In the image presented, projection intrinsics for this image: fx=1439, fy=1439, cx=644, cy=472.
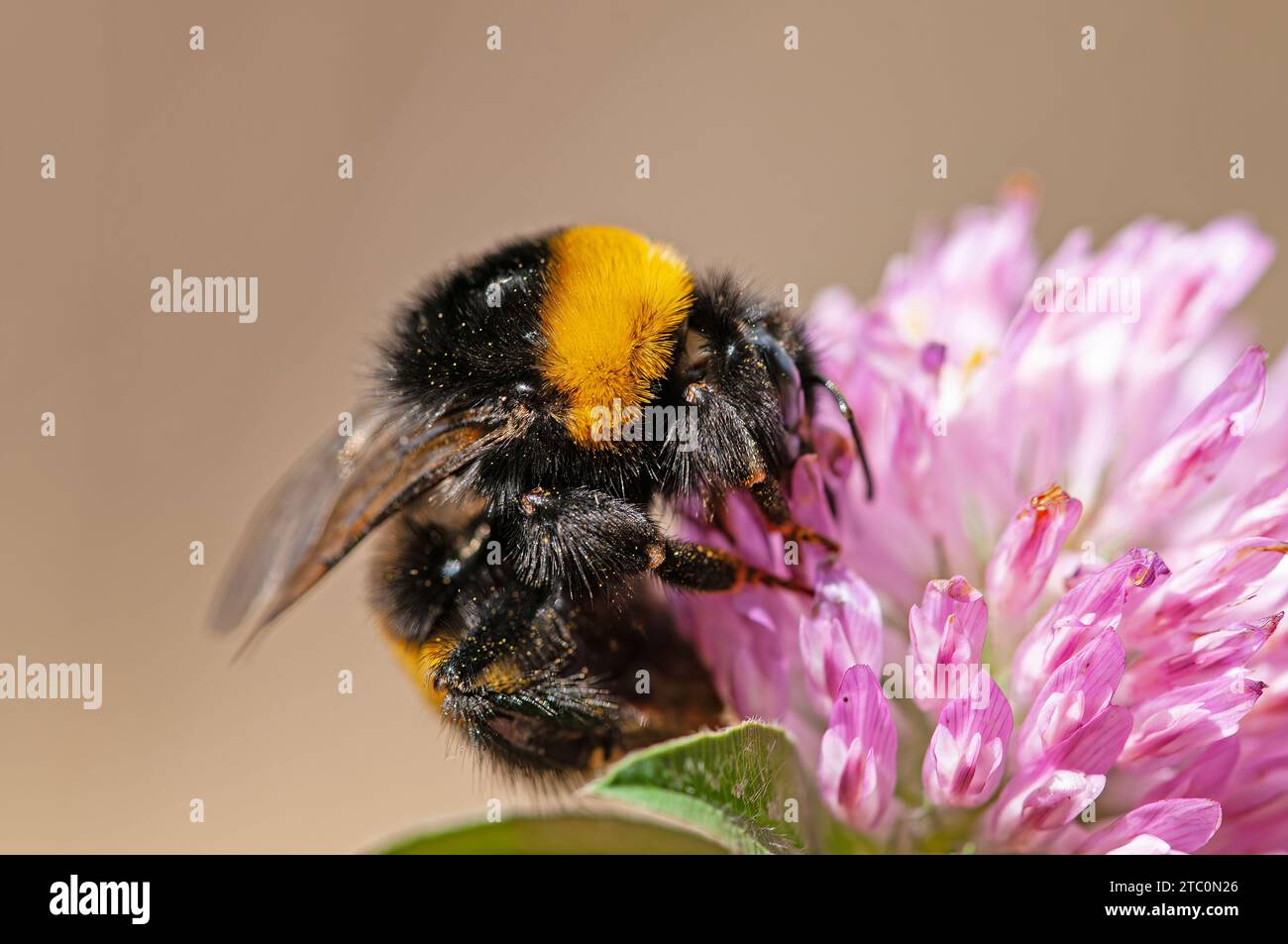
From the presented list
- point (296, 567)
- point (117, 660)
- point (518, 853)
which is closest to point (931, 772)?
point (518, 853)

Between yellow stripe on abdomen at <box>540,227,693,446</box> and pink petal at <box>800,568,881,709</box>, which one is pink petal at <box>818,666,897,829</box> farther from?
yellow stripe on abdomen at <box>540,227,693,446</box>

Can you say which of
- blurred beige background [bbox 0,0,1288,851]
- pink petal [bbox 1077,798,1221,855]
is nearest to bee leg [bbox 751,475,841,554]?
pink petal [bbox 1077,798,1221,855]

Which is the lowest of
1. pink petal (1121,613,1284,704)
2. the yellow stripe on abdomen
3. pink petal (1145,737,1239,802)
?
pink petal (1145,737,1239,802)

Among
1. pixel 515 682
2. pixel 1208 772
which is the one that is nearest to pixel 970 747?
pixel 1208 772
